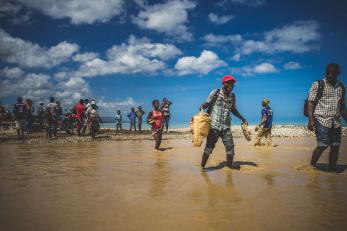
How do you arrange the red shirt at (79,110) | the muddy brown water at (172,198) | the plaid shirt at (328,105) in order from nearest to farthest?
the muddy brown water at (172,198) < the plaid shirt at (328,105) < the red shirt at (79,110)

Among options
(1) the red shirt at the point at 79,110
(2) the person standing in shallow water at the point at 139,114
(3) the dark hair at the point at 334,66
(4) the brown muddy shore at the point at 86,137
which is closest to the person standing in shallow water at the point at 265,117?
(3) the dark hair at the point at 334,66

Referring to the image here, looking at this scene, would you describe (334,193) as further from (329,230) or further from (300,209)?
(329,230)

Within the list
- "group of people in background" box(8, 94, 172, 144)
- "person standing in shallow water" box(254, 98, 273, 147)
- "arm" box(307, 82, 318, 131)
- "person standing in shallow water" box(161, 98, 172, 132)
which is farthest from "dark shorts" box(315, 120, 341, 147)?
"group of people in background" box(8, 94, 172, 144)

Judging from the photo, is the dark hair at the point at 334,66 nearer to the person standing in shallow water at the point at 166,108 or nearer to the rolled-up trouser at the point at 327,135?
the rolled-up trouser at the point at 327,135

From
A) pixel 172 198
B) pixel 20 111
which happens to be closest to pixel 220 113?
pixel 172 198

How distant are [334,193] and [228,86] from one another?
2.92m

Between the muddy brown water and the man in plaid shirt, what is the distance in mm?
691

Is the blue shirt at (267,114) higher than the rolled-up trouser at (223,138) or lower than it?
higher

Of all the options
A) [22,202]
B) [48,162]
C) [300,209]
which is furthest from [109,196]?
[48,162]

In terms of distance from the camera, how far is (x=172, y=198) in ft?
14.1

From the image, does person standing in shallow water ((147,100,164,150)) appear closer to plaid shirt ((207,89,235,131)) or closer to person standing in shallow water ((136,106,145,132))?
plaid shirt ((207,89,235,131))

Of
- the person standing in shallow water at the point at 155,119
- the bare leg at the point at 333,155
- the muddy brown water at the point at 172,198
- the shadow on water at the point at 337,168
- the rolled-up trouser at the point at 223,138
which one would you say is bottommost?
the muddy brown water at the point at 172,198

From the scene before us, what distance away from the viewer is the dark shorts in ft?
19.2

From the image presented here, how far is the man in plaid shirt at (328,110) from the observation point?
5.85 metres
